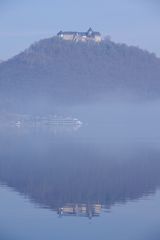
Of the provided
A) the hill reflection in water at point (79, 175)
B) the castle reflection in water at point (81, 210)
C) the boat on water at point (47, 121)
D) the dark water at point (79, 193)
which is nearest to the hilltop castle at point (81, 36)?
the boat on water at point (47, 121)

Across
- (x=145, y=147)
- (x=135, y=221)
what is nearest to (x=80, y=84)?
(x=145, y=147)

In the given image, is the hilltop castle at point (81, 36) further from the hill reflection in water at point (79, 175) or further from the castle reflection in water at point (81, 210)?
the castle reflection in water at point (81, 210)

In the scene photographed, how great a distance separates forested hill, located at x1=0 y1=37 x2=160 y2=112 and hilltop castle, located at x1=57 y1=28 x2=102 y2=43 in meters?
0.28

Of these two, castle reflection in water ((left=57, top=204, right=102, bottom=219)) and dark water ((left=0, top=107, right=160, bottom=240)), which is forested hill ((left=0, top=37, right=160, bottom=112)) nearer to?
dark water ((left=0, top=107, right=160, bottom=240))

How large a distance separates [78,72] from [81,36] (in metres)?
1.90

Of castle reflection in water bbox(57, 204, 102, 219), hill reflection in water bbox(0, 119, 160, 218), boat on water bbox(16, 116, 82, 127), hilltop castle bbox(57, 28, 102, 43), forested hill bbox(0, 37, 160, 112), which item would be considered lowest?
castle reflection in water bbox(57, 204, 102, 219)

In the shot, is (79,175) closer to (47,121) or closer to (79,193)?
(79,193)

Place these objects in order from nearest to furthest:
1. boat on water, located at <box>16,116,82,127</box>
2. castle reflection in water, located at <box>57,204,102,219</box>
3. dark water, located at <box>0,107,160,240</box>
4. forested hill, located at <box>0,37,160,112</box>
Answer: dark water, located at <box>0,107,160,240</box>, castle reflection in water, located at <box>57,204,102,219</box>, boat on water, located at <box>16,116,82,127</box>, forested hill, located at <box>0,37,160,112</box>

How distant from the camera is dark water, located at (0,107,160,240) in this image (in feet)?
25.5

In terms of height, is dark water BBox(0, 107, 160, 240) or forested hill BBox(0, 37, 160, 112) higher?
forested hill BBox(0, 37, 160, 112)

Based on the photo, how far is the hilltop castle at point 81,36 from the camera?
42344 mm

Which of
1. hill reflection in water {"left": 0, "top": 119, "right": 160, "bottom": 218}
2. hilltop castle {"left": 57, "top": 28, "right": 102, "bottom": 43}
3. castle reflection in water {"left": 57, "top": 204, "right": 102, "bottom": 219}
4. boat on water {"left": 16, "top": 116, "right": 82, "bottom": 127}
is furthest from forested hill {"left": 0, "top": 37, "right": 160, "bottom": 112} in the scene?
castle reflection in water {"left": 57, "top": 204, "right": 102, "bottom": 219}

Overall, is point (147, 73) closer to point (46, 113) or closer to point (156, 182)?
point (46, 113)

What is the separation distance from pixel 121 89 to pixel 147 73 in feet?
5.34
